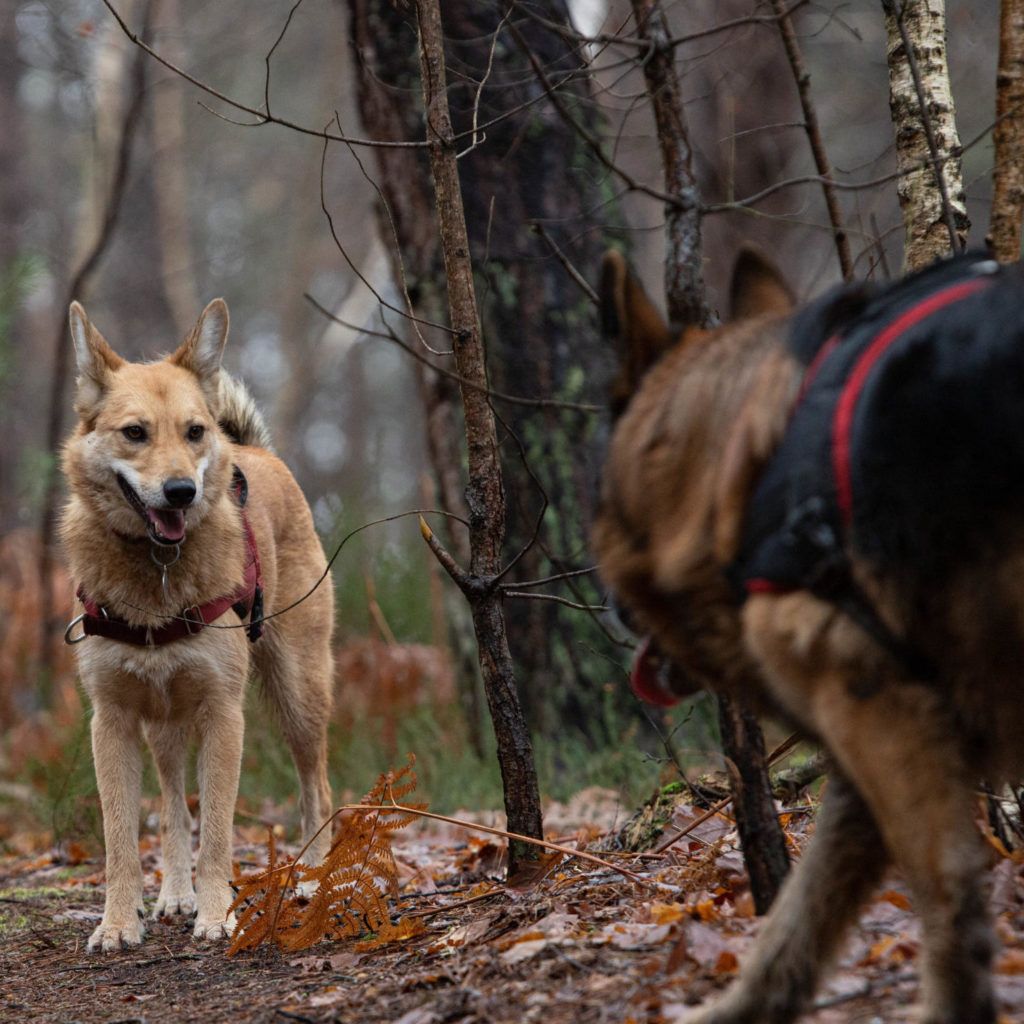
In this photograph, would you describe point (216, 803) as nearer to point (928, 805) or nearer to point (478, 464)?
point (478, 464)

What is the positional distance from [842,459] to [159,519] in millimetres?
3626

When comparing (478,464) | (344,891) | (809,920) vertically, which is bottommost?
(344,891)

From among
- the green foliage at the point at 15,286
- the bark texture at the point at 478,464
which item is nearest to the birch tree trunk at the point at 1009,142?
the bark texture at the point at 478,464

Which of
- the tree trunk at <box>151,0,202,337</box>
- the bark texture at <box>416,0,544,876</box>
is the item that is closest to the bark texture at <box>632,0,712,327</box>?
the bark texture at <box>416,0,544,876</box>

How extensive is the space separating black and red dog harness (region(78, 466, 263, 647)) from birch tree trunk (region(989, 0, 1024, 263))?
2.99 metres

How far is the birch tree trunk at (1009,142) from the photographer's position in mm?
3584

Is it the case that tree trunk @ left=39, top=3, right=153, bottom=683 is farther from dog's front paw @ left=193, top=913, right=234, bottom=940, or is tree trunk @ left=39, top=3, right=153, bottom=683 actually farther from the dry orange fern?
the dry orange fern

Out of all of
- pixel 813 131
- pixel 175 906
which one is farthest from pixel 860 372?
pixel 175 906

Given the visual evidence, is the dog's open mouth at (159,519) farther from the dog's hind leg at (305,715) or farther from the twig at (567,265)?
the twig at (567,265)

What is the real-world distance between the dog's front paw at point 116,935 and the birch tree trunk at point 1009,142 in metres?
3.94

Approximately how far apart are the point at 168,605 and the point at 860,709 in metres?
3.60

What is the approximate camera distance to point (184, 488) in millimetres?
4918

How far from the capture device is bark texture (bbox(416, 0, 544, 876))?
3.59 m

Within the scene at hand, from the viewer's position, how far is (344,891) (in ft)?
12.2
